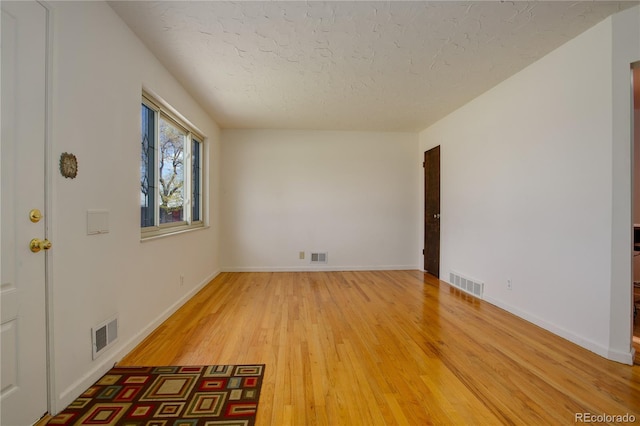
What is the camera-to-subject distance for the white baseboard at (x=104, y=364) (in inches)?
62.7

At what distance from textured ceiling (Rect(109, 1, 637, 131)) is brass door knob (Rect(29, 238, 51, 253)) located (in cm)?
173

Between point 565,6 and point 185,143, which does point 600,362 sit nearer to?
point 565,6

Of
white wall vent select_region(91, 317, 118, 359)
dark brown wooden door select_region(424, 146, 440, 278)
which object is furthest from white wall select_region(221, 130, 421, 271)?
white wall vent select_region(91, 317, 118, 359)

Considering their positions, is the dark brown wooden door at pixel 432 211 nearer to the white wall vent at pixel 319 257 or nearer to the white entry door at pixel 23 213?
the white wall vent at pixel 319 257

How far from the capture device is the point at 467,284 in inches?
150

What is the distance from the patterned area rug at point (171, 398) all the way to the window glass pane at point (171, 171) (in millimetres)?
1753

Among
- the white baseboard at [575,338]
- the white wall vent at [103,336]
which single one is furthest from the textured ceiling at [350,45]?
the white baseboard at [575,338]

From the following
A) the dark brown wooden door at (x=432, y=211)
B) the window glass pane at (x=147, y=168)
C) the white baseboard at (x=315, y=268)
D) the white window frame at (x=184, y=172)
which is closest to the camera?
the window glass pane at (x=147, y=168)

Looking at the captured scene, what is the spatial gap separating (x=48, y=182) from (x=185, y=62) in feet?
5.98

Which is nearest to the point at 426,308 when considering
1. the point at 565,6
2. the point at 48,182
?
the point at 565,6

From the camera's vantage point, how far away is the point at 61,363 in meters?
1.57

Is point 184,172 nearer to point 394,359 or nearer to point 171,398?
point 171,398

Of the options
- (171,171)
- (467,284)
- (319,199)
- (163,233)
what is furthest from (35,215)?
(467,284)

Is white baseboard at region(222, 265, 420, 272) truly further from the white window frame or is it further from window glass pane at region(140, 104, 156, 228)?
window glass pane at region(140, 104, 156, 228)
